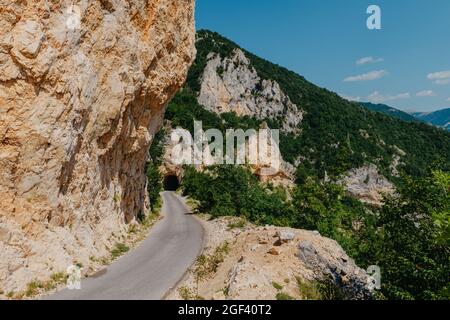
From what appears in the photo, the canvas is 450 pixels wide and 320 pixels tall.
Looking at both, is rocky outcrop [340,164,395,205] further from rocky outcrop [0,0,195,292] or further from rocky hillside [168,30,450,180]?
rocky outcrop [0,0,195,292]

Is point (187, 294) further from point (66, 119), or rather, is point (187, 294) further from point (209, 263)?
point (66, 119)

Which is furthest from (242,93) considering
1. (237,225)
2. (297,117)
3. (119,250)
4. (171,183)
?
(119,250)

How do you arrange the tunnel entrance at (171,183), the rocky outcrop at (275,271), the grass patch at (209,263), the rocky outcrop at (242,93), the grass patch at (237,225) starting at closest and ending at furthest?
1. the rocky outcrop at (275,271)
2. the grass patch at (209,263)
3. the grass patch at (237,225)
4. the tunnel entrance at (171,183)
5. the rocky outcrop at (242,93)

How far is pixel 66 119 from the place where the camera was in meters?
16.9

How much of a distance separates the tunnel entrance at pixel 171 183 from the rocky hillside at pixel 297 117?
77.0 ft

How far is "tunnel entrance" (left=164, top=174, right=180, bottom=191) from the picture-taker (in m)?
72.0

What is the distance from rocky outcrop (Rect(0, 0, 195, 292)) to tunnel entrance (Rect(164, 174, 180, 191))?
1768 inches

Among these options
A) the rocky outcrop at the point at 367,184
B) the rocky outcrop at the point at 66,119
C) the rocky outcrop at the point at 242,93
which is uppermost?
the rocky outcrop at the point at 242,93

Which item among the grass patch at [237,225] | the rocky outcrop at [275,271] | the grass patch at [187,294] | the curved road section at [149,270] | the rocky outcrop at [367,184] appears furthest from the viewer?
the rocky outcrop at [367,184]

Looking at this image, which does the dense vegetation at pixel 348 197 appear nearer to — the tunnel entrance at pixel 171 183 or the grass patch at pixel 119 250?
the tunnel entrance at pixel 171 183

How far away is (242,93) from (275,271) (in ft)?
346

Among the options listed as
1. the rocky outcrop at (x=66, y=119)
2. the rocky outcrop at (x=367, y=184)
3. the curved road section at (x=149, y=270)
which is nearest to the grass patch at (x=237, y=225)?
the curved road section at (x=149, y=270)

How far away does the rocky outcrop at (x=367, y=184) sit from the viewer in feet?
333

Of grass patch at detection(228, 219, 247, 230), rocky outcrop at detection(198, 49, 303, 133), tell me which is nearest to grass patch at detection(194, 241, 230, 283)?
grass patch at detection(228, 219, 247, 230)
